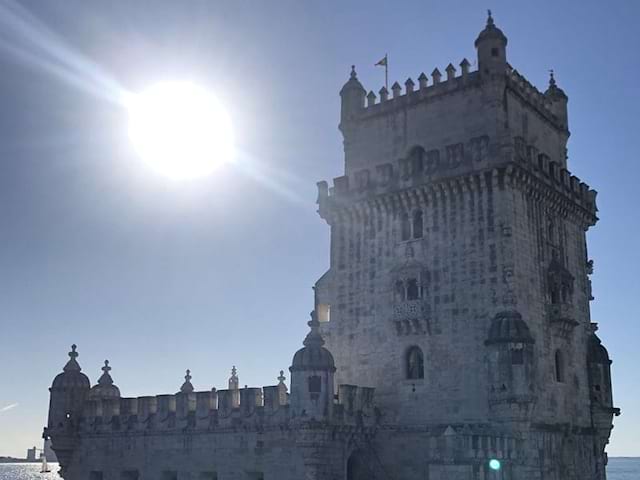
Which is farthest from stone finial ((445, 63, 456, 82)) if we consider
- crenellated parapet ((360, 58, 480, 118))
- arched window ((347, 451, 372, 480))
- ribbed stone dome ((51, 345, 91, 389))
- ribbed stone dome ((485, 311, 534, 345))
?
ribbed stone dome ((51, 345, 91, 389))

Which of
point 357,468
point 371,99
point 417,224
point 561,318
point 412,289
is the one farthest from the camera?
point 371,99

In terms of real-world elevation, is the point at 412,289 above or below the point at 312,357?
above

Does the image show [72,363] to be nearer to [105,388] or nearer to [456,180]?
[105,388]

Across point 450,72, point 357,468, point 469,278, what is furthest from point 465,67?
point 357,468

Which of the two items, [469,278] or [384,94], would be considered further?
[384,94]

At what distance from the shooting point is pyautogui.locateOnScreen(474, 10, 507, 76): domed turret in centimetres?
4309

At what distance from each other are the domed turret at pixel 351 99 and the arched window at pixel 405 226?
303 inches

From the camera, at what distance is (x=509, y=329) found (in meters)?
38.3

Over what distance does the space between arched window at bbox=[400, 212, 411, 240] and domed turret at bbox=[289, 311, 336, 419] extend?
28.0ft

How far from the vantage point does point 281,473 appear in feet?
133

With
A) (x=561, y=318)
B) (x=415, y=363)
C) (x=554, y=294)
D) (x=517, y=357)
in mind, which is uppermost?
(x=554, y=294)

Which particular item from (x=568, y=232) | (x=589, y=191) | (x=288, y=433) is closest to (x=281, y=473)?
(x=288, y=433)

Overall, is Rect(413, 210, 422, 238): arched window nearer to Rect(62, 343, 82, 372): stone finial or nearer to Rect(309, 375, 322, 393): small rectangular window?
Rect(309, 375, 322, 393): small rectangular window

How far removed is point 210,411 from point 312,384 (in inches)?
304
